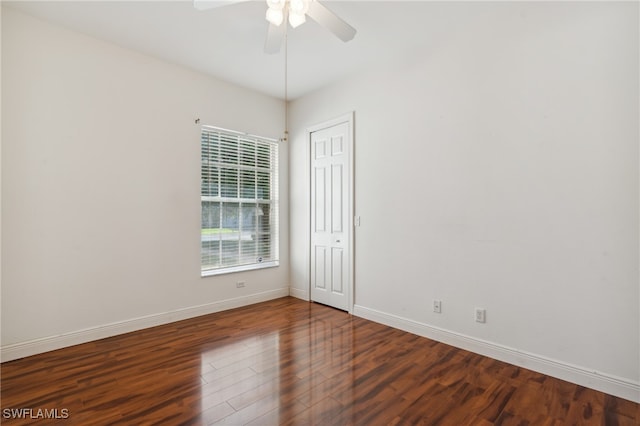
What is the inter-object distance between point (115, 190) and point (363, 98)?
9.28 ft

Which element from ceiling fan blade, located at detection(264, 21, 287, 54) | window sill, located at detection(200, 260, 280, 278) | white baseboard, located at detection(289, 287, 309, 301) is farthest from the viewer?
white baseboard, located at detection(289, 287, 309, 301)

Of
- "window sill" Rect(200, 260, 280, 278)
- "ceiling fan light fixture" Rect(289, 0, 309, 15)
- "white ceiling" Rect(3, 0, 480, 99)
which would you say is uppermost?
"white ceiling" Rect(3, 0, 480, 99)

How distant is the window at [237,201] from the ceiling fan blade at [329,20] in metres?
2.16

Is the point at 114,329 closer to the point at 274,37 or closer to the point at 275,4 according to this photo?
the point at 274,37

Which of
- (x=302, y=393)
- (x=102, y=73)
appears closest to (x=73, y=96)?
(x=102, y=73)

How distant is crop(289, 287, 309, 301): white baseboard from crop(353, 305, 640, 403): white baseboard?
128cm

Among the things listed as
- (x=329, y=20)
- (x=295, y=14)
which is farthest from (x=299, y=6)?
(x=329, y=20)

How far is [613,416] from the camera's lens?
1.89 metres

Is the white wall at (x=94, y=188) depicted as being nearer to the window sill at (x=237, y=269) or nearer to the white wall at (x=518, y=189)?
the window sill at (x=237, y=269)

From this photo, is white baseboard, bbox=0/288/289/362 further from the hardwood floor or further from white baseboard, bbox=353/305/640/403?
white baseboard, bbox=353/305/640/403

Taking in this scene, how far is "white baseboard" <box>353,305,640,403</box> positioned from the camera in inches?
82.4

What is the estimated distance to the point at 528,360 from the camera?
2.46m

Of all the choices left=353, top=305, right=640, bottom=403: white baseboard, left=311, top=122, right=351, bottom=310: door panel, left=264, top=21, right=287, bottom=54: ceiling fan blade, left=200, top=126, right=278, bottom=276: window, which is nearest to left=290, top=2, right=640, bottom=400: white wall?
left=353, top=305, right=640, bottom=403: white baseboard

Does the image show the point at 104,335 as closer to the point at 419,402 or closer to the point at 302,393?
the point at 302,393
